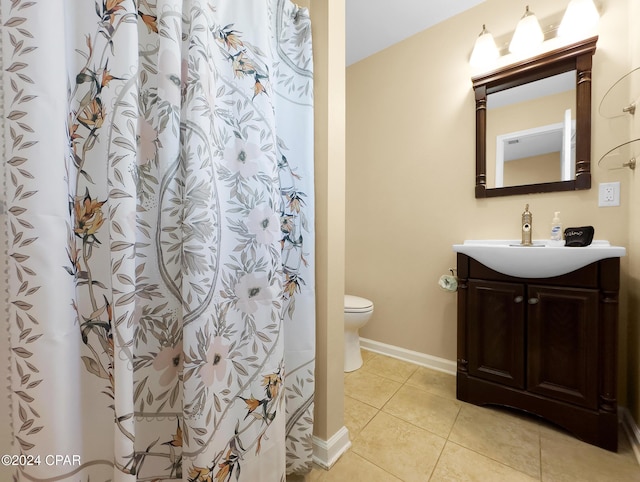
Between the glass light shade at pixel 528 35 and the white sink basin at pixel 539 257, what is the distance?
1141mm

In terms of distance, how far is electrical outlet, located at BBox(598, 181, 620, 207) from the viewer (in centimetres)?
125

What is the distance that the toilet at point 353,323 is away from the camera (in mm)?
1641

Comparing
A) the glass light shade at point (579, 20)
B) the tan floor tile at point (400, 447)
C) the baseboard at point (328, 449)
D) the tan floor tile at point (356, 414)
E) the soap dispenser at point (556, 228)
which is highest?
the glass light shade at point (579, 20)

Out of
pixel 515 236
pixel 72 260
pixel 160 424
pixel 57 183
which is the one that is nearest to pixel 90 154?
pixel 57 183

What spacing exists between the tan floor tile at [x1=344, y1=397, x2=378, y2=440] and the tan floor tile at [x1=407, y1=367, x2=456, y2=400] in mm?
402

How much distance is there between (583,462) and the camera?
1.02 metres

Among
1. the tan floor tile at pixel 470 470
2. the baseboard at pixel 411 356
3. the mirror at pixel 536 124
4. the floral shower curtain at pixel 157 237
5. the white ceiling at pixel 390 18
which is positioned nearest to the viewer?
the floral shower curtain at pixel 157 237

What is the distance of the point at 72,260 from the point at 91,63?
0.44m

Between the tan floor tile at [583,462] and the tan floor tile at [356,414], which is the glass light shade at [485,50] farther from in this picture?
the tan floor tile at [356,414]

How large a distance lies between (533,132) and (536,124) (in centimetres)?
5

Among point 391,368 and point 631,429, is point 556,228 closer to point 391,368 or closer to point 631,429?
point 631,429

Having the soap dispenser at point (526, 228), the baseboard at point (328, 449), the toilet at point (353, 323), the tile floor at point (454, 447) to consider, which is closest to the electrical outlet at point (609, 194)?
the soap dispenser at point (526, 228)

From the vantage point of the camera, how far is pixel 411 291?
1886mm

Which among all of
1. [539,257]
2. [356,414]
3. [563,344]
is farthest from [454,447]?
[539,257]
